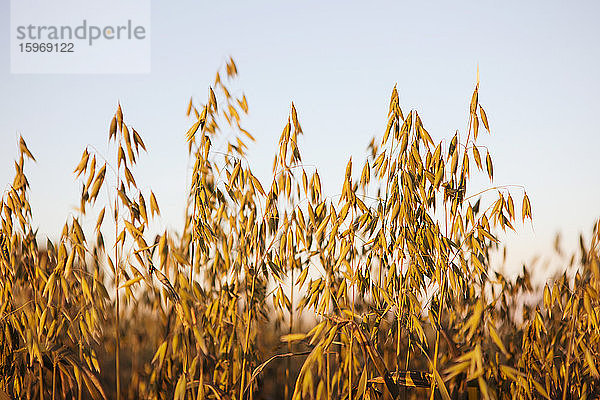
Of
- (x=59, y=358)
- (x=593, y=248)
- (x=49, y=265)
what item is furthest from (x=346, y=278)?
(x=49, y=265)

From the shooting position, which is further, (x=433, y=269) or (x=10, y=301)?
(x=10, y=301)

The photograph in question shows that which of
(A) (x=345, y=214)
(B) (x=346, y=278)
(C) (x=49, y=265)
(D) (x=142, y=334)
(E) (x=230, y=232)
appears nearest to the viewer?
(A) (x=345, y=214)

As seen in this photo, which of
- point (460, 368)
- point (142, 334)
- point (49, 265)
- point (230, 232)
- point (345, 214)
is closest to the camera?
point (460, 368)

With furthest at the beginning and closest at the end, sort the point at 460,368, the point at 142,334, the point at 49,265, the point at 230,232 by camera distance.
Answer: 1. the point at 142,334
2. the point at 49,265
3. the point at 230,232
4. the point at 460,368

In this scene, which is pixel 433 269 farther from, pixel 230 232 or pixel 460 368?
pixel 230 232

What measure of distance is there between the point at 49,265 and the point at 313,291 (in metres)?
1.12

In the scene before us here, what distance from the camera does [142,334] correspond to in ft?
9.86

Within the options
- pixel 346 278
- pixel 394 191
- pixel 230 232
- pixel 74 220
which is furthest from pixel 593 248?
pixel 74 220

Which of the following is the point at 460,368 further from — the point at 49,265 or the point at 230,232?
the point at 49,265

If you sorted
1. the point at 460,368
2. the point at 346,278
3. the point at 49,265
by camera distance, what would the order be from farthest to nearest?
the point at 49,265 < the point at 346,278 < the point at 460,368

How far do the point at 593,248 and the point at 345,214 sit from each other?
36.4 inches

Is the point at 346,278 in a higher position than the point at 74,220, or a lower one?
lower

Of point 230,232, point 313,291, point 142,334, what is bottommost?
point 142,334

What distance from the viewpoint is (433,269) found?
1.99 m
